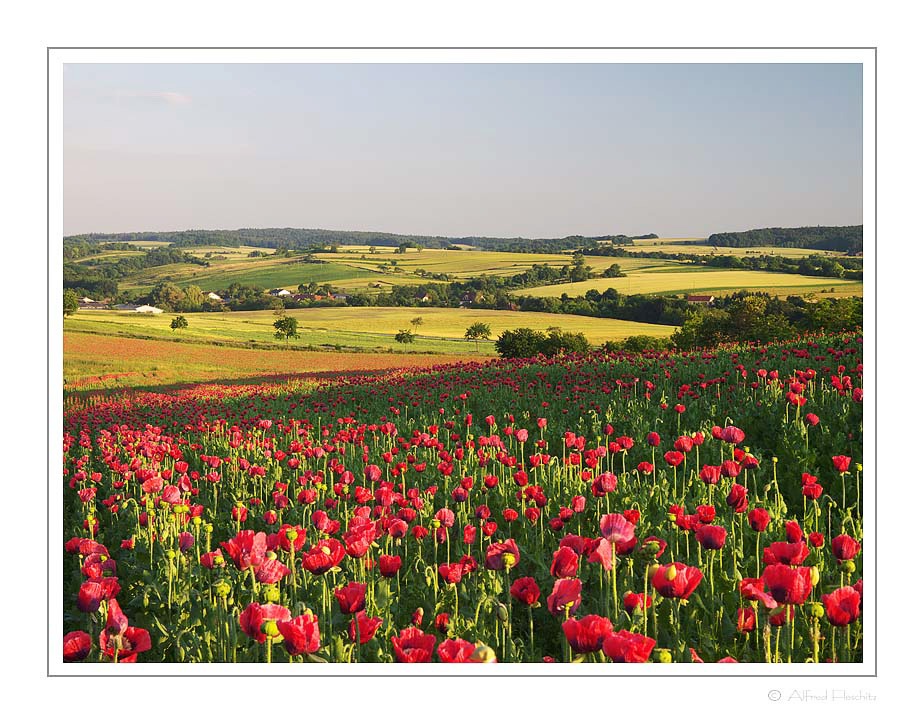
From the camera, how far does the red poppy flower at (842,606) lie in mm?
1637

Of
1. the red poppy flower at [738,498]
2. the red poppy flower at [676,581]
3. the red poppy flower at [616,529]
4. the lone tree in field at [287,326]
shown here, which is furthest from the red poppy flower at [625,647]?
the lone tree in field at [287,326]

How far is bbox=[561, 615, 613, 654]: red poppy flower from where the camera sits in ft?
4.77

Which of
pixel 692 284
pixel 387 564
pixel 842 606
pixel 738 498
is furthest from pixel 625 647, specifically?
pixel 692 284

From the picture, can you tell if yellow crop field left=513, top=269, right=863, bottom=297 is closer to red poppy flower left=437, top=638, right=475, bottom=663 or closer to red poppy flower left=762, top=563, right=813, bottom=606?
red poppy flower left=762, top=563, right=813, bottom=606

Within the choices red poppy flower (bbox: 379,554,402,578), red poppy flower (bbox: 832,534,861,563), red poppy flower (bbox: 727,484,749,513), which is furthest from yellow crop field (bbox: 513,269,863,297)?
red poppy flower (bbox: 379,554,402,578)

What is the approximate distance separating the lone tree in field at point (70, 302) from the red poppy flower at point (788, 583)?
3.42 metres

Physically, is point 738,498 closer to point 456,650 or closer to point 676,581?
point 676,581

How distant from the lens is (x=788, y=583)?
1577 millimetres

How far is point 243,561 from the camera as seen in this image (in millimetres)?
1890
